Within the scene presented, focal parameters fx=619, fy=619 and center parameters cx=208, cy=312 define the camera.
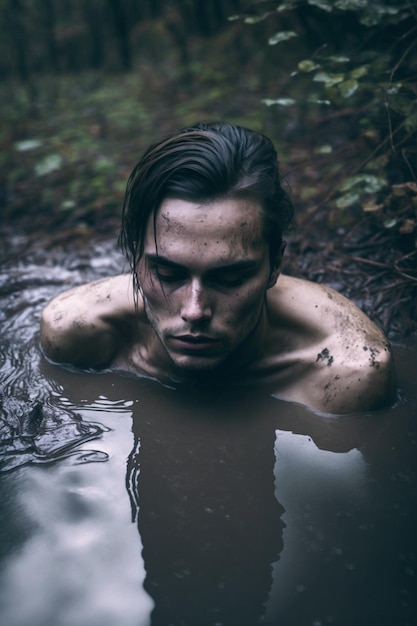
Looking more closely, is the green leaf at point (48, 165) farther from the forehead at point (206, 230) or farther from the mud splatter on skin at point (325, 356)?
the mud splatter on skin at point (325, 356)

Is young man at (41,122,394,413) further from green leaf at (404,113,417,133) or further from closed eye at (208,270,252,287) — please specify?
green leaf at (404,113,417,133)

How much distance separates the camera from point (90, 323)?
2752mm

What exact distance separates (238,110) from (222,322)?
3.64 meters

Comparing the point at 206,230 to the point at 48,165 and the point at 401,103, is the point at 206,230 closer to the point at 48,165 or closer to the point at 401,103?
the point at 401,103

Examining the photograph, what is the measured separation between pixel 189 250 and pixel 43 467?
0.90m

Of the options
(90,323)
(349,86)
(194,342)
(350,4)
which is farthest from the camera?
(350,4)

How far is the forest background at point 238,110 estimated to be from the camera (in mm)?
3312

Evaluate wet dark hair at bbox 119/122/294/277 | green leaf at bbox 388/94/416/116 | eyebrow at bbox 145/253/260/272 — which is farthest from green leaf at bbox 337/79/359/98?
eyebrow at bbox 145/253/260/272

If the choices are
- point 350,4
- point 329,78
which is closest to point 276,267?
point 329,78

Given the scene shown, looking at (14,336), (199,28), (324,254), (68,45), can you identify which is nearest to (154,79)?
(199,28)

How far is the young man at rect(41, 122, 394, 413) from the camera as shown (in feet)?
7.14

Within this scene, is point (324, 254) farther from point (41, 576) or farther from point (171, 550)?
point (41, 576)

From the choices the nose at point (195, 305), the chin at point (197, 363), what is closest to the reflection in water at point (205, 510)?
the chin at point (197, 363)

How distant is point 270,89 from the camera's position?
18.5 feet
